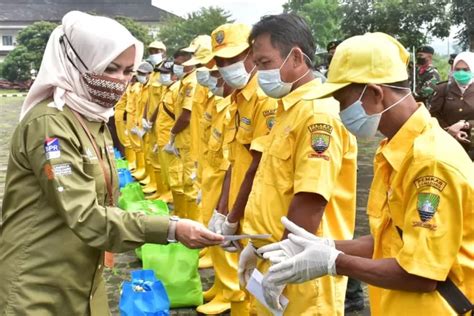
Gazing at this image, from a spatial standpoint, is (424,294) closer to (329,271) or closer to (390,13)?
(329,271)

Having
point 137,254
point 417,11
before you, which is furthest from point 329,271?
point 417,11

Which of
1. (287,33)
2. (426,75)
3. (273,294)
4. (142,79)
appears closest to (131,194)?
(142,79)

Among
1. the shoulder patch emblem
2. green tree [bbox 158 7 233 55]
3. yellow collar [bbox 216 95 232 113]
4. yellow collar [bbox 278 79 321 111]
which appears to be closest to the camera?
the shoulder patch emblem

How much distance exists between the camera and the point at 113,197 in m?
2.13

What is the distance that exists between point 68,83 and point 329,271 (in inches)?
43.9

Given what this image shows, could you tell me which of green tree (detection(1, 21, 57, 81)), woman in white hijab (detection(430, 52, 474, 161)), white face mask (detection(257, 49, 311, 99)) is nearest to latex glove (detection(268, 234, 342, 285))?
white face mask (detection(257, 49, 311, 99))

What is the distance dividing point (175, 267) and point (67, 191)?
2.30 meters

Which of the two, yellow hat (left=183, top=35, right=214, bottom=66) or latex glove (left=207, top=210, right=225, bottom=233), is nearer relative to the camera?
latex glove (left=207, top=210, right=225, bottom=233)

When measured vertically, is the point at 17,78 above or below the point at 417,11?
below

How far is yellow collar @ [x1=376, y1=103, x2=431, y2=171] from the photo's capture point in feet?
5.63

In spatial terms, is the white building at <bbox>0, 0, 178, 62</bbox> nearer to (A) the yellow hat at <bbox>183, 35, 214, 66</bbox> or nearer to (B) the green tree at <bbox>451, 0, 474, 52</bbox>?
(B) the green tree at <bbox>451, 0, 474, 52</bbox>

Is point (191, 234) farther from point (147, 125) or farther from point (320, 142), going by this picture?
point (147, 125)

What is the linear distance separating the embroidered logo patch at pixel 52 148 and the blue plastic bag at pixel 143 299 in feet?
5.75

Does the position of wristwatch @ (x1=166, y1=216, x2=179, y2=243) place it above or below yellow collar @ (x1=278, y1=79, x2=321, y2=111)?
below
